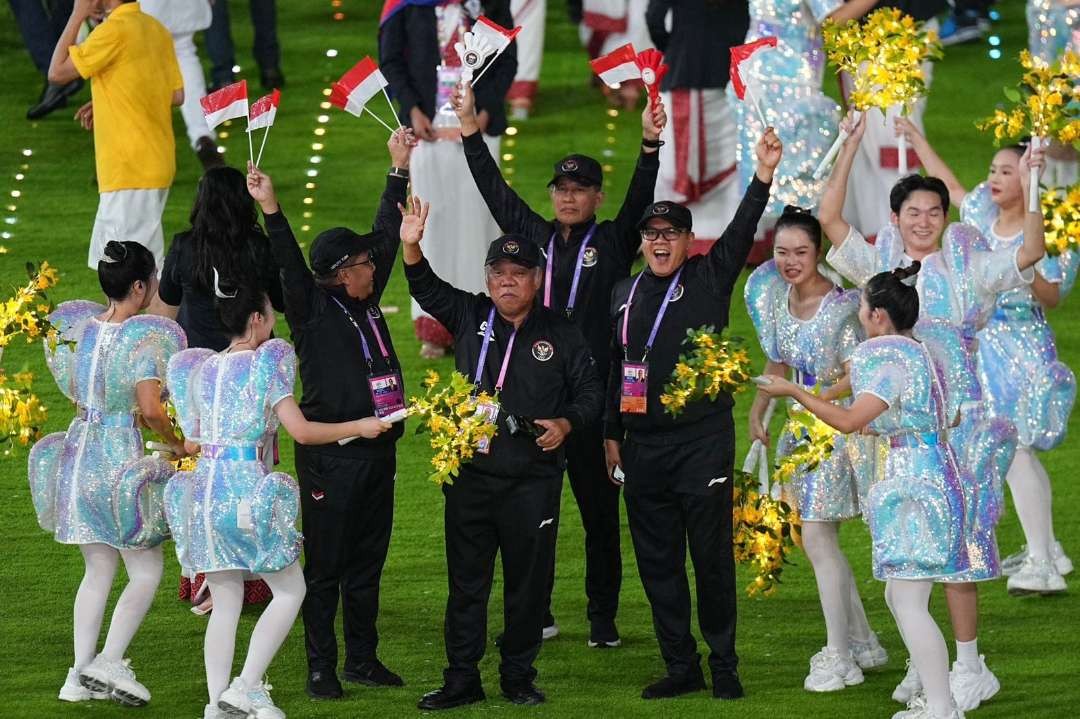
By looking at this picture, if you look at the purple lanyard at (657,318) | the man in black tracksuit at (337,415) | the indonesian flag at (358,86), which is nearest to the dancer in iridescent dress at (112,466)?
the man in black tracksuit at (337,415)

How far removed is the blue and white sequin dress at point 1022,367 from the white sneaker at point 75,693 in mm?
3399

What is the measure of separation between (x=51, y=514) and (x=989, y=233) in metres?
3.53

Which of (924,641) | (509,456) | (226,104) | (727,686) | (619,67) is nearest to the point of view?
(924,641)

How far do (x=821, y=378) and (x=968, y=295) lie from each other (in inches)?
25.8

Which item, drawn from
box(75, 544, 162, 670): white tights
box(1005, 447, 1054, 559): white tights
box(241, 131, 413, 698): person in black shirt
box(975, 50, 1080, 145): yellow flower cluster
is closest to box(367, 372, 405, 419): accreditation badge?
box(241, 131, 413, 698): person in black shirt

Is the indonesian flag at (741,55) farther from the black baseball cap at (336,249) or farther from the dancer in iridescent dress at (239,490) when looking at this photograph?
the dancer in iridescent dress at (239,490)

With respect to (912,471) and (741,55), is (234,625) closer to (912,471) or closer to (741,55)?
(912,471)

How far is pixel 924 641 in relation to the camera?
604 centimetres

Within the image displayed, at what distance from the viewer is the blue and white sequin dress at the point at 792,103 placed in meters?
10.7

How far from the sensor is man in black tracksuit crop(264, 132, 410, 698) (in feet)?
21.1

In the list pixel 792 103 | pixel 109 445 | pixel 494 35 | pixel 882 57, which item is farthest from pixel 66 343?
pixel 792 103

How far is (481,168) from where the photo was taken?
7172 millimetres

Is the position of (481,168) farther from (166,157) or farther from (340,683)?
(166,157)

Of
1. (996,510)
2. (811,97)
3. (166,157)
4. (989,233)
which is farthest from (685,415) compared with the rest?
(811,97)
